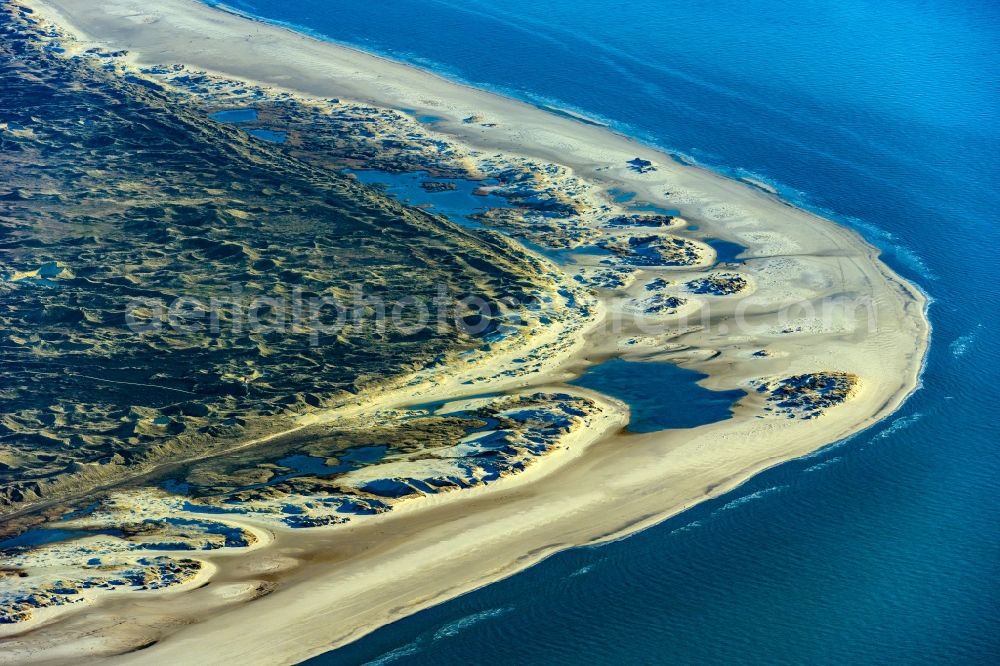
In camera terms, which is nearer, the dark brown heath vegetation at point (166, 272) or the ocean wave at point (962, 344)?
the dark brown heath vegetation at point (166, 272)

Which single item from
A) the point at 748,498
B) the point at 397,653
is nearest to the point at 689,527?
the point at 748,498

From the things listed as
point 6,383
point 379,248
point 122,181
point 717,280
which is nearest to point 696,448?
point 717,280

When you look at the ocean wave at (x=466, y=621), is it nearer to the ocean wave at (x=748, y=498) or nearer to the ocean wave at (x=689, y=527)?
the ocean wave at (x=689, y=527)

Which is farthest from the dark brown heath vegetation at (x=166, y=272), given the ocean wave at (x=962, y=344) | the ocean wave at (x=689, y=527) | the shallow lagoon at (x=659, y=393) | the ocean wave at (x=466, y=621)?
the ocean wave at (x=962, y=344)

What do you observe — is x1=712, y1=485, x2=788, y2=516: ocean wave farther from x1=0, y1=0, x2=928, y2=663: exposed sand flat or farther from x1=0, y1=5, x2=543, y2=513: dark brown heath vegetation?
x1=0, y1=5, x2=543, y2=513: dark brown heath vegetation

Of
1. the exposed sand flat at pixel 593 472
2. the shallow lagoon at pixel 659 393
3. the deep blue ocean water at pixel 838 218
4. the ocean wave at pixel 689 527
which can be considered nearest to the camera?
the exposed sand flat at pixel 593 472

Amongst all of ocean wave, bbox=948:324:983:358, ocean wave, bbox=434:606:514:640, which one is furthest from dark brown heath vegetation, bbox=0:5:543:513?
ocean wave, bbox=948:324:983:358
